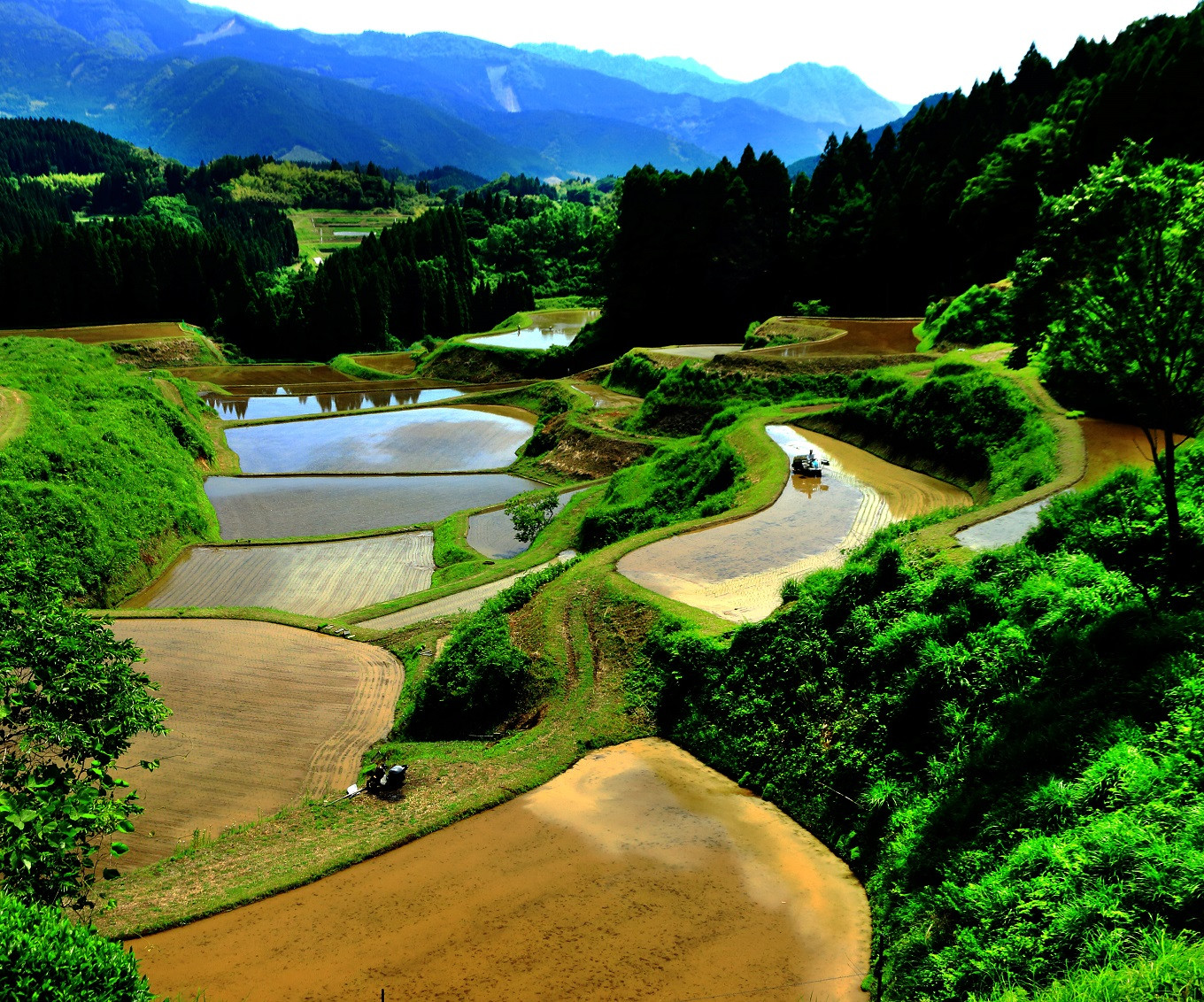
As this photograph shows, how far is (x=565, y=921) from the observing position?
13.3 m

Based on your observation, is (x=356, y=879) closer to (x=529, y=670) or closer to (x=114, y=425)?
(x=529, y=670)

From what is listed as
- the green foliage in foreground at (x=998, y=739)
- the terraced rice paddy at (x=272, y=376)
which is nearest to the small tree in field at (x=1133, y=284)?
the green foliage in foreground at (x=998, y=739)

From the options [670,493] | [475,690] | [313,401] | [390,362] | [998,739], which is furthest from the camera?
[390,362]

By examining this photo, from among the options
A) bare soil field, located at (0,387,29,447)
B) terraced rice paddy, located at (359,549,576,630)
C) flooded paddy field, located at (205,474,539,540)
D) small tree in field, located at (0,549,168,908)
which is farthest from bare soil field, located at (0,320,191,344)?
small tree in field, located at (0,549,168,908)

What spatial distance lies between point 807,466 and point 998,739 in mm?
19862

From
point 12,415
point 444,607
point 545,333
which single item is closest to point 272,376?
point 545,333

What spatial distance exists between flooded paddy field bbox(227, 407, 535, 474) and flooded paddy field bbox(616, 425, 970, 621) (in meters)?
29.0

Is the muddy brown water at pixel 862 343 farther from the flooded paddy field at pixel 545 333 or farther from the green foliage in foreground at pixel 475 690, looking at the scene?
the green foliage in foreground at pixel 475 690

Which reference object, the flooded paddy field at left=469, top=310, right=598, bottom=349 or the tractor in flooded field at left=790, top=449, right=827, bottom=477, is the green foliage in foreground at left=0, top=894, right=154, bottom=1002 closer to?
the tractor in flooded field at left=790, top=449, right=827, bottom=477

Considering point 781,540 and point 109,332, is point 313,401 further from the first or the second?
point 781,540

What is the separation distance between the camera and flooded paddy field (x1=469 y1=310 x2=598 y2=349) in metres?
89.7

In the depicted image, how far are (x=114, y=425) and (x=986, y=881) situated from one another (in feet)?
164

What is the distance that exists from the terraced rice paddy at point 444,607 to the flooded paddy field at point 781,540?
6.88m

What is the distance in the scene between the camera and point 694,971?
40.0ft
